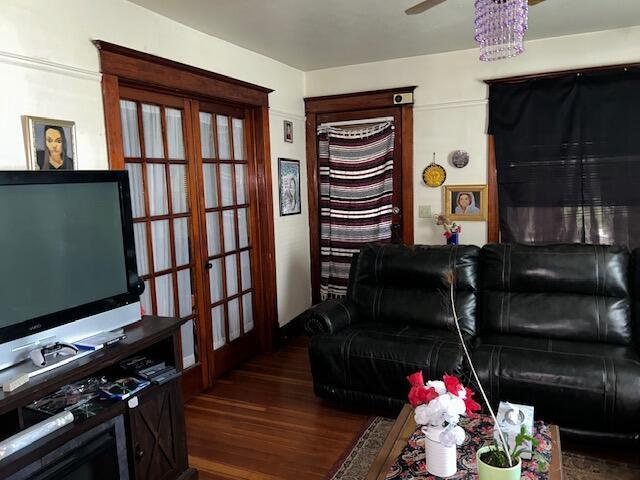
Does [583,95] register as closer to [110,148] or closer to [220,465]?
[110,148]

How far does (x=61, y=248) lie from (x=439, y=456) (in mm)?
1631

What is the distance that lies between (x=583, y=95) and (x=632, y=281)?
59.9 inches

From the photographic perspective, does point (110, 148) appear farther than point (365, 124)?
No

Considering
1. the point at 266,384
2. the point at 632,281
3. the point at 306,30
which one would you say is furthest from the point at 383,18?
the point at 266,384

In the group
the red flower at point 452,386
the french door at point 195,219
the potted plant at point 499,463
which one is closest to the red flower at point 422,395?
the red flower at point 452,386

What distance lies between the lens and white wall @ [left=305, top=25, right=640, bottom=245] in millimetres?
3791

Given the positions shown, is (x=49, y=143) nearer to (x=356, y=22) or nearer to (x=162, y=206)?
(x=162, y=206)

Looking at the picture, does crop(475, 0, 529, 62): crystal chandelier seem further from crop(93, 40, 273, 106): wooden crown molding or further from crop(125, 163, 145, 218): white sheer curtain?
crop(125, 163, 145, 218): white sheer curtain

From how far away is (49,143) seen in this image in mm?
2246

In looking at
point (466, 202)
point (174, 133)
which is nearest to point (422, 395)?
point (174, 133)

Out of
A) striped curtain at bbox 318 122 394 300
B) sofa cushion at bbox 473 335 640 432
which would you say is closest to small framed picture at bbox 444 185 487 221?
striped curtain at bbox 318 122 394 300

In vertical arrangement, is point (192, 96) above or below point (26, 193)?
above

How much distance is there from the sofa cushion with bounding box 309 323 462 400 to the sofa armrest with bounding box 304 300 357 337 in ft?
0.19

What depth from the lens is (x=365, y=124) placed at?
4441 mm
